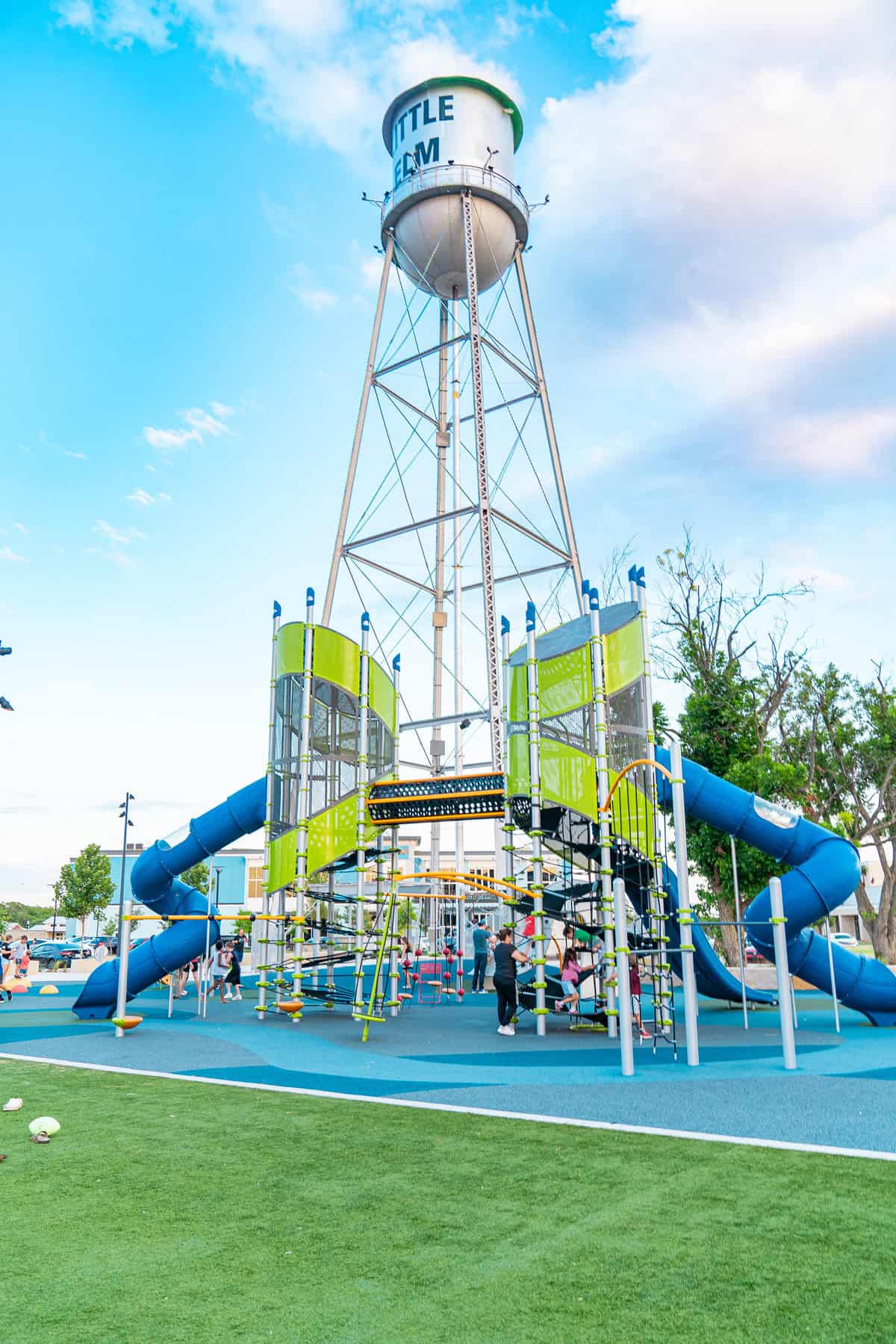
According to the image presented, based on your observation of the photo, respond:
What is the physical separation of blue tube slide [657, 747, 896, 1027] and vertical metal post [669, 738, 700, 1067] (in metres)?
3.93

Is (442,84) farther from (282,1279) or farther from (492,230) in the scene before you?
(282,1279)

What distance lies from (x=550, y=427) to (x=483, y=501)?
3.87 m

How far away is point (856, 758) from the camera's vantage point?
32.1 meters

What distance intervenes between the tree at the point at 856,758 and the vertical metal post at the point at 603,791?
1529 centimetres

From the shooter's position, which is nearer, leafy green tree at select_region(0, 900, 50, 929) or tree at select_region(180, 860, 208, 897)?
tree at select_region(180, 860, 208, 897)

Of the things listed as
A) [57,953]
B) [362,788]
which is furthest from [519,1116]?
[57,953]

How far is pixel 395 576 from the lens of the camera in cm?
2636

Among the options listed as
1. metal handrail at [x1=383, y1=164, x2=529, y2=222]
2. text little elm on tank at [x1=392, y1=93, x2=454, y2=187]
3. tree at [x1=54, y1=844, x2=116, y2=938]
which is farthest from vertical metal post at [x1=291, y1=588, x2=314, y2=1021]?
tree at [x1=54, y1=844, x2=116, y2=938]

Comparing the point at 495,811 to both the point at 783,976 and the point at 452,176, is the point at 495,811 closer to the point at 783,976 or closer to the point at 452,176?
the point at 783,976

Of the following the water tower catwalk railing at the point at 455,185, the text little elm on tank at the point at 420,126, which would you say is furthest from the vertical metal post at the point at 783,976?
the text little elm on tank at the point at 420,126

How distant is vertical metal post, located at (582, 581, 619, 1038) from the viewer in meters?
14.8

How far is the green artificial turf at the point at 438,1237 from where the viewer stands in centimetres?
405

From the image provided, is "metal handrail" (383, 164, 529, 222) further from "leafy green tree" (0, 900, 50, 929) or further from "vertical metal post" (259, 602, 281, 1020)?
"leafy green tree" (0, 900, 50, 929)

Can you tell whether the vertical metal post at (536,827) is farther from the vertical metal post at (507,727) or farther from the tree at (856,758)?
the tree at (856,758)
